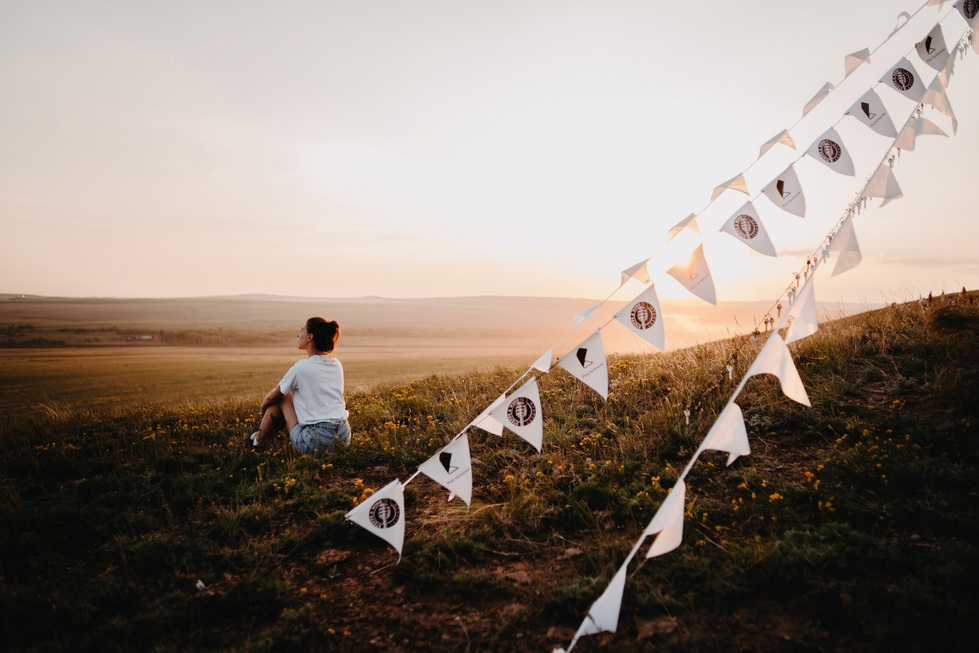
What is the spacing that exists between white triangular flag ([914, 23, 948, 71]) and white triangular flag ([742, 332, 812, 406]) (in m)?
4.81

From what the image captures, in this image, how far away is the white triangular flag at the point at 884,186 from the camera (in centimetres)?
427

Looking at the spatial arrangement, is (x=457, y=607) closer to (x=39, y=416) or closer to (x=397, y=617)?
(x=397, y=617)

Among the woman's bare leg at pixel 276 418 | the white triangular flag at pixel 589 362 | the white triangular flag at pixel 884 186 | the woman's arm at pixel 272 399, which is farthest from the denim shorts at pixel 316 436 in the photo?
the white triangular flag at pixel 884 186

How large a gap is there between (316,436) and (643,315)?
170 inches

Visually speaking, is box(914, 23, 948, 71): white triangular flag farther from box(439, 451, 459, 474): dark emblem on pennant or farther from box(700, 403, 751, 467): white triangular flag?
box(439, 451, 459, 474): dark emblem on pennant

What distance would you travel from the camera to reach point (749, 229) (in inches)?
155

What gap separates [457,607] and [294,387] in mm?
3663

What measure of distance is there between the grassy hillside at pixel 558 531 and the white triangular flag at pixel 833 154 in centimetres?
252

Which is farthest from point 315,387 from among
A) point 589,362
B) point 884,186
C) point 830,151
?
point 884,186

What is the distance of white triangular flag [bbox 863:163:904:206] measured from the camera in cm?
427

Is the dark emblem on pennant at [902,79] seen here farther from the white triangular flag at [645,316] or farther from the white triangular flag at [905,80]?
the white triangular flag at [645,316]

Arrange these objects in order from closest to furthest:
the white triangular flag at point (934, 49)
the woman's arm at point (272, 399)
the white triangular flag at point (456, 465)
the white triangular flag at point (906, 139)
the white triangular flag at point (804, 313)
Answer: the white triangular flag at point (804, 313), the white triangular flag at point (456, 465), the white triangular flag at point (906, 139), the white triangular flag at point (934, 49), the woman's arm at point (272, 399)

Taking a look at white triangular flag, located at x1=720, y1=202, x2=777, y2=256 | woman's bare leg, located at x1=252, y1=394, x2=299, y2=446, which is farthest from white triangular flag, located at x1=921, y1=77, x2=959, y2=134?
woman's bare leg, located at x1=252, y1=394, x2=299, y2=446

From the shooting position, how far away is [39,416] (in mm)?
8180
